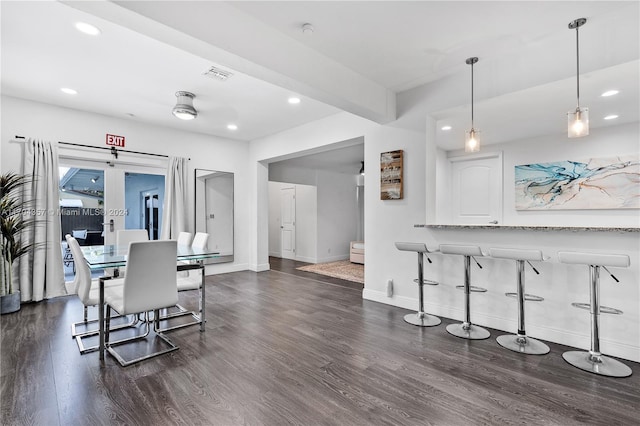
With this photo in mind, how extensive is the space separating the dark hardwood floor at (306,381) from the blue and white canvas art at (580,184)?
2612 mm

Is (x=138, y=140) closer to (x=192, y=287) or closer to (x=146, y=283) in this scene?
(x=192, y=287)

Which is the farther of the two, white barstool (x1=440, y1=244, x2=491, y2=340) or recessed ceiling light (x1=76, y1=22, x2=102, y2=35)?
white barstool (x1=440, y1=244, x2=491, y2=340)

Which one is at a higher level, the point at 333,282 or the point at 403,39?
the point at 403,39

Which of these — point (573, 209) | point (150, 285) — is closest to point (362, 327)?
point (150, 285)

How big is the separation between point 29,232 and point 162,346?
9.73 ft

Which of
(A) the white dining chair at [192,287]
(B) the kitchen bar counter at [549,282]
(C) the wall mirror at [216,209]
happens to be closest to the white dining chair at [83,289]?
(A) the white dining chair at [192,287]

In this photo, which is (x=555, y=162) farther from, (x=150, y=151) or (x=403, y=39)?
(x=150, y=151)

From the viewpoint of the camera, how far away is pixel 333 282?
5.30 metres

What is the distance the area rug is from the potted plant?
4.37m

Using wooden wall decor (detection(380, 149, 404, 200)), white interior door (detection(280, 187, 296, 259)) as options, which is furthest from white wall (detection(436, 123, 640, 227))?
white interior door (detection(280, 187, 296, 259))

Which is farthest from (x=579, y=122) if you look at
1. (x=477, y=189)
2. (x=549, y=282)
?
(x=477, y=189)

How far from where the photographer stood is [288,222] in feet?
27.4

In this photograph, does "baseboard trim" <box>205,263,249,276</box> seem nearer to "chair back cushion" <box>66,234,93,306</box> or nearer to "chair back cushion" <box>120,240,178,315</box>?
"chair back cushion" <box>66,234,93,306</box>

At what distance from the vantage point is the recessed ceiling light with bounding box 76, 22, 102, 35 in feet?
8.09
